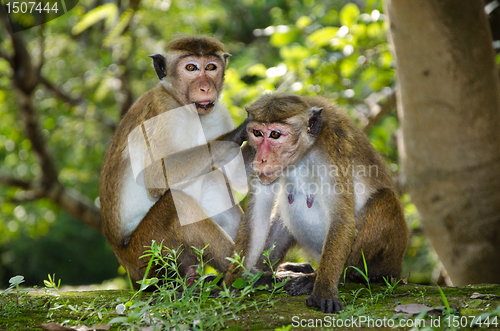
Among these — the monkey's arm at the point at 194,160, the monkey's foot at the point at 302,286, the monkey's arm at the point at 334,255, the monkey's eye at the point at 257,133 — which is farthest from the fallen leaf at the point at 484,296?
the monkey's arm at the point at 194,160

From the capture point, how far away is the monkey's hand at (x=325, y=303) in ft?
7.28

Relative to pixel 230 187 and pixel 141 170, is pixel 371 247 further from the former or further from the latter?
pixel 141 170

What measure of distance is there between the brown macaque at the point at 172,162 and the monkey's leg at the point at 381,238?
0.83 metres

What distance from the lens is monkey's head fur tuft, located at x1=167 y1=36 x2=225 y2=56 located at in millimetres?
3391

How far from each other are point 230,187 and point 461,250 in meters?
1.99

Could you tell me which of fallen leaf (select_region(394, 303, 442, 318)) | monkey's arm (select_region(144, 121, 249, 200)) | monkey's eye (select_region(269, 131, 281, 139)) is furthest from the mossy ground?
monkey's eye (select_region(269, 131, 281, 139))

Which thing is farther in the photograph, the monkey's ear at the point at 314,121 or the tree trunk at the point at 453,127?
the tree trunk at the point at 453,127

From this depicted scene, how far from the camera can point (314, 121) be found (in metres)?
2.86

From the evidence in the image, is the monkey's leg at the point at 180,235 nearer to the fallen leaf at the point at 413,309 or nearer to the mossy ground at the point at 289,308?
the mossy ground at the point at 289,308

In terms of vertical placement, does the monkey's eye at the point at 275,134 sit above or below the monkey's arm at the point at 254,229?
above

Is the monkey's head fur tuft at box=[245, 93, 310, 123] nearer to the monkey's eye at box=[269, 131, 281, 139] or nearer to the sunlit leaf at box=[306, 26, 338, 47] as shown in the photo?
the monkey's eye at box=[269, 131, 281, 139]

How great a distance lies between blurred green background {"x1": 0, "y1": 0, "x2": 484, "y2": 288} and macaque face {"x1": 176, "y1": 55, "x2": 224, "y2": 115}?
0.83 m

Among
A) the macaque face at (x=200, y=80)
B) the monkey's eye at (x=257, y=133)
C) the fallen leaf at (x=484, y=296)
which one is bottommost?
the fallen leaf at (x=484, y=296)

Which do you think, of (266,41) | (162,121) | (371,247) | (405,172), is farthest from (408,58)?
(266,41)
